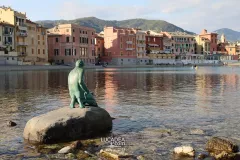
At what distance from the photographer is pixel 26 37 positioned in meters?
105

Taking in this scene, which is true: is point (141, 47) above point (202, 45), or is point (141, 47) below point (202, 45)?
below

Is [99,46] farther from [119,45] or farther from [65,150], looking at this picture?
[65,150]

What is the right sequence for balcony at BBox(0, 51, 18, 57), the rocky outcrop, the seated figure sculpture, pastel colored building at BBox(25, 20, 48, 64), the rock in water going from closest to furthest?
the rocky outcrop → the rock in water → the seated figure sculpture → balcony at BBox(0, 51, 18, 57) → pastel colored building at BBox(25, 20, 48, 64)

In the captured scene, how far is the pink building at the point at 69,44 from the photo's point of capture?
383 feet

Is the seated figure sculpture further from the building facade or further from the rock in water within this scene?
the building facade

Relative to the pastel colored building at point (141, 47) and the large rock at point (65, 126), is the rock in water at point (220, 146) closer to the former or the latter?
the large rock at point (65, 126)

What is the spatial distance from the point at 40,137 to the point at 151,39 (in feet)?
478

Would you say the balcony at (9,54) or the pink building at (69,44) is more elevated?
the pink building at (69,44)

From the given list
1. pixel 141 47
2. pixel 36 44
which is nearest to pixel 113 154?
pixel 36 44

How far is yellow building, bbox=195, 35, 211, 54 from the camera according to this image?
17791 centimetres

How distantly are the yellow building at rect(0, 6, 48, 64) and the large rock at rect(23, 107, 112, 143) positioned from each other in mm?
89947

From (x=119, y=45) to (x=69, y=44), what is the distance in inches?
1059

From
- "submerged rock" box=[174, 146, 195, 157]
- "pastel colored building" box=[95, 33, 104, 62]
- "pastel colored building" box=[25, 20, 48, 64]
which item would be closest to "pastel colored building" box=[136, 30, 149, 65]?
"pastel colored building" box=[95, 33, 104, 62]

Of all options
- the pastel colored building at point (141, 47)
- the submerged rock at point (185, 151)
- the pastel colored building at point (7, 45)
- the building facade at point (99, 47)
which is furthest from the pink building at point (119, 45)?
the submerged rock at point (185, 151)
